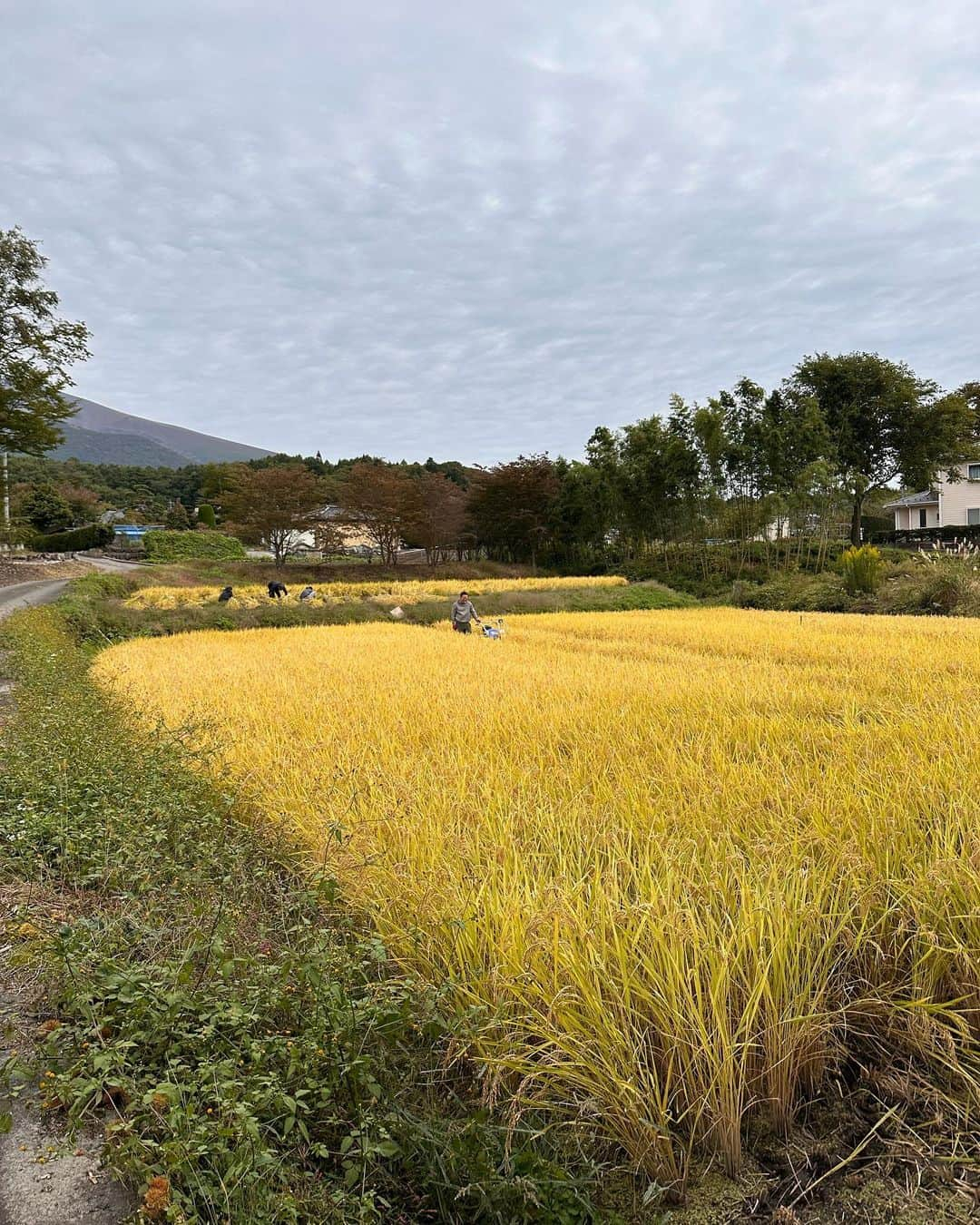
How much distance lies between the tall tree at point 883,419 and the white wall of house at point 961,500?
6.27 m

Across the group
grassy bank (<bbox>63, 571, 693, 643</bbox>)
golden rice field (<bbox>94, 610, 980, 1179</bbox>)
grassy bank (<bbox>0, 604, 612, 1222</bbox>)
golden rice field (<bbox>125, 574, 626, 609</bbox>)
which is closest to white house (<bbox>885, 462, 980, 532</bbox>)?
grassy bank (<bbox>63, 571, 693, 643</bbox>)

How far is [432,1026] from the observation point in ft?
5.67

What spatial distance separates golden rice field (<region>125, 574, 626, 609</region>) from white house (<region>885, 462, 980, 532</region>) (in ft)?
73.6

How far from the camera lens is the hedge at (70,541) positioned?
39.2 metres

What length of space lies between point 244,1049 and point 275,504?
1100 inches

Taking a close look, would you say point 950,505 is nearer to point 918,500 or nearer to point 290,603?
point 918,500

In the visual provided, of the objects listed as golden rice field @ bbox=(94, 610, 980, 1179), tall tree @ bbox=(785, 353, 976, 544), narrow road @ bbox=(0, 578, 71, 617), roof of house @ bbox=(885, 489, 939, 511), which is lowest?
golden rice field @ bbox=(94, 610, 980, 1179)

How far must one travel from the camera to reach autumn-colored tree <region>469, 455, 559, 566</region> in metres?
31.8

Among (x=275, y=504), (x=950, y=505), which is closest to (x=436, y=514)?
(x=275, y=504)

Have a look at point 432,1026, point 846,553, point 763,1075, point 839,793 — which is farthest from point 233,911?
point 846,553

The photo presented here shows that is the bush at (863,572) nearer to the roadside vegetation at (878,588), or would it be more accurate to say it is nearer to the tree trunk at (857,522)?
the roadside vegetation at (878,588)

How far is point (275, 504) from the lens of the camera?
27.7 metres

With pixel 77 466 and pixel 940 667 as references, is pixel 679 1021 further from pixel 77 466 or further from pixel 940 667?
pixel 77 466

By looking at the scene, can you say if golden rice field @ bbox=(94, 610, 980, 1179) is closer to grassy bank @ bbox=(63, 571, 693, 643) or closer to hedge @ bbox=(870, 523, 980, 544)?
grassy bank @ bbox=(63, 571, 693, 643)
